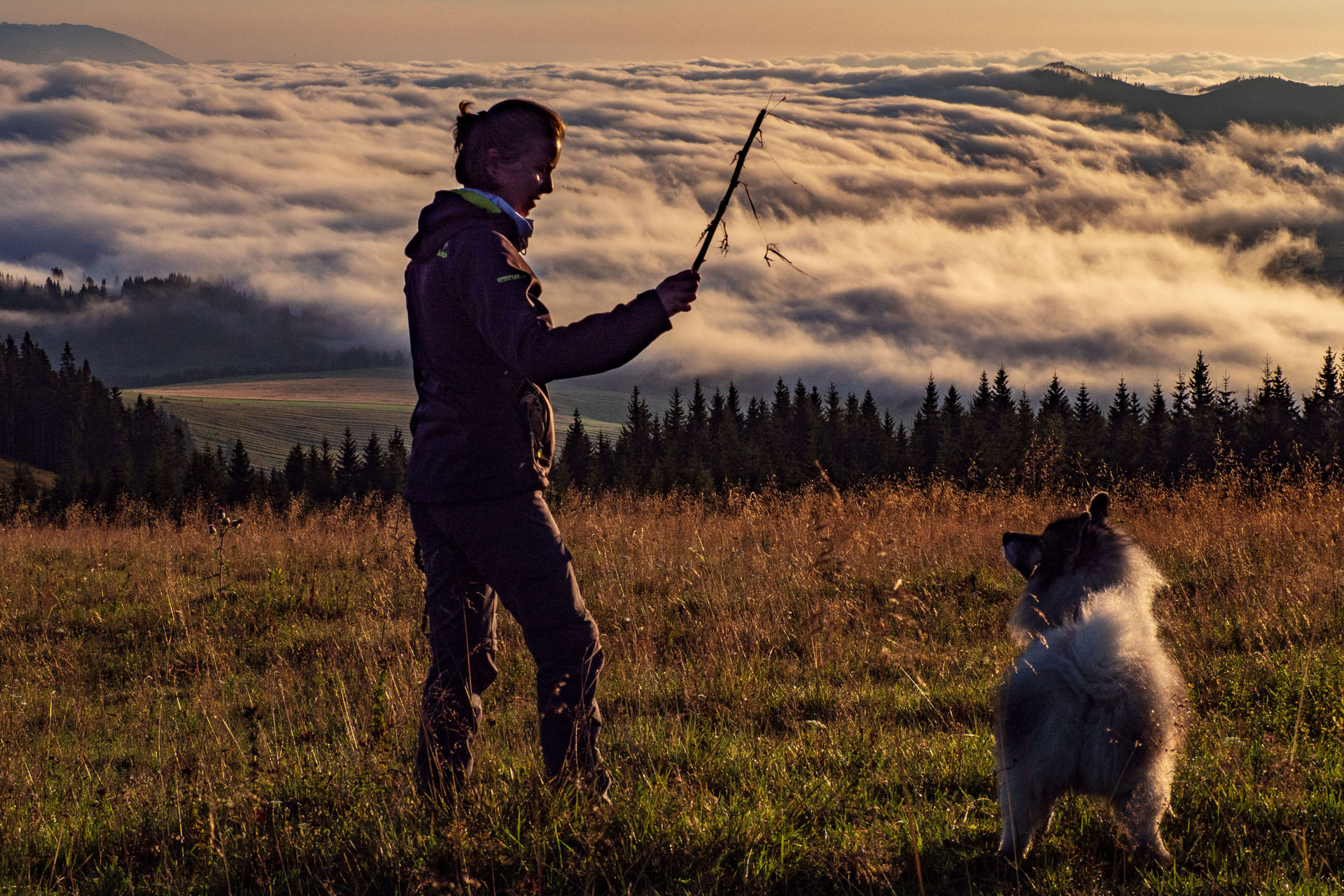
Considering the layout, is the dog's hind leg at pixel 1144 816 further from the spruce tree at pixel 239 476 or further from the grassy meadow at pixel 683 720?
the spruce tree at pixel 239 476

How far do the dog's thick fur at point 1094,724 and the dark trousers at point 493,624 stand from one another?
5.20 ft

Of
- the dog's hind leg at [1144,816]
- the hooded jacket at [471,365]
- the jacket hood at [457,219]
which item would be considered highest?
the jacket hood at [457,219]

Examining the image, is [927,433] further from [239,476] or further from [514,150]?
[514,150]

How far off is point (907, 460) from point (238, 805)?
253ft

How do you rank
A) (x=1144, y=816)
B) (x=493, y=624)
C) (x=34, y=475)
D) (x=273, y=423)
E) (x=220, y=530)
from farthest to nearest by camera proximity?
(x=273, y=423), (x=34, y=475), (x=220, y=530), (x=493, y=624), (x=1144, y=816)

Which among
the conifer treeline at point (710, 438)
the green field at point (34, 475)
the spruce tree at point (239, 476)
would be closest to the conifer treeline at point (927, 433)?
the conifer treeline at point (710, 438)

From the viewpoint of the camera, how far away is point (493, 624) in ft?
12.7

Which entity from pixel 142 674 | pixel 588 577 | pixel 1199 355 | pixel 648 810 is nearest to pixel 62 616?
pixel 142 674

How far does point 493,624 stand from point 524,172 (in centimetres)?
180

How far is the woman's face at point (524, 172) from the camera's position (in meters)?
3.46

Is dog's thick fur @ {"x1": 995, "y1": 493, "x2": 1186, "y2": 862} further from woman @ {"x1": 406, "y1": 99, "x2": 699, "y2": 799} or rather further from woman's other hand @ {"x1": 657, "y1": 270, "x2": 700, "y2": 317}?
woman's other hand @ {"x1": 657, "y1": 270, "x2": 700, "y2": 317}

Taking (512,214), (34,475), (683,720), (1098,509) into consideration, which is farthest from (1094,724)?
(34,475)

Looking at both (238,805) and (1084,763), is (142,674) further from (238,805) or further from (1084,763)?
(1084,763)

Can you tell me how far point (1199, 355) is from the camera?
4360 inches
